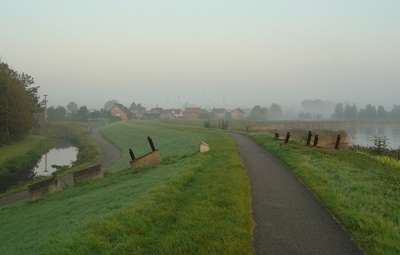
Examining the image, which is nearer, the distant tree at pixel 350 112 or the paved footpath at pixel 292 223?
the paved footpath at pixel 292 223

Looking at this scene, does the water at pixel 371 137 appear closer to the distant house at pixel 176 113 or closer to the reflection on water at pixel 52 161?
the reflection on water at pixel 52 161

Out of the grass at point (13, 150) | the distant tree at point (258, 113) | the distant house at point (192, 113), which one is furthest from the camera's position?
the distant tree at point (258, 113)

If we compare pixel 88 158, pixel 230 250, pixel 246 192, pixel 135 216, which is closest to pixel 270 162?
pixel 246 192

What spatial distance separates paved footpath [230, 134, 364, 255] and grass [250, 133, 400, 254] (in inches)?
11.2

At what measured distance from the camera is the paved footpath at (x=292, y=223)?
6176 millimetres

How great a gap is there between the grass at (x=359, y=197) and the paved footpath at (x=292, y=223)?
0.93ft

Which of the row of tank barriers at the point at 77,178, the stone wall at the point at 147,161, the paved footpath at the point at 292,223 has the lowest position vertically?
the row of tank barriers at the point at 77,178

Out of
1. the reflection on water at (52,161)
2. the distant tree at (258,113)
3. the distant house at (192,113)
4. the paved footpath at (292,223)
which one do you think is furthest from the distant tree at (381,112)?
the paved footpath at (292,223)

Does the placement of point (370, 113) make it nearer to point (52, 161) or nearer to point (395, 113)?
point (395, 113)

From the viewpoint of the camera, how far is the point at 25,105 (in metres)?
47.8

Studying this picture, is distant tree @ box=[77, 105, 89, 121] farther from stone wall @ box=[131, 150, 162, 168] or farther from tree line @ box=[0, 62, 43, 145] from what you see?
stone wall @ box=[131, 150, 162, 168]

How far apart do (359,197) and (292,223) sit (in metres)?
2.82

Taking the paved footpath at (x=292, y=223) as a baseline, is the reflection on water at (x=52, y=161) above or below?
below

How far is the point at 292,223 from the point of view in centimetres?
751
